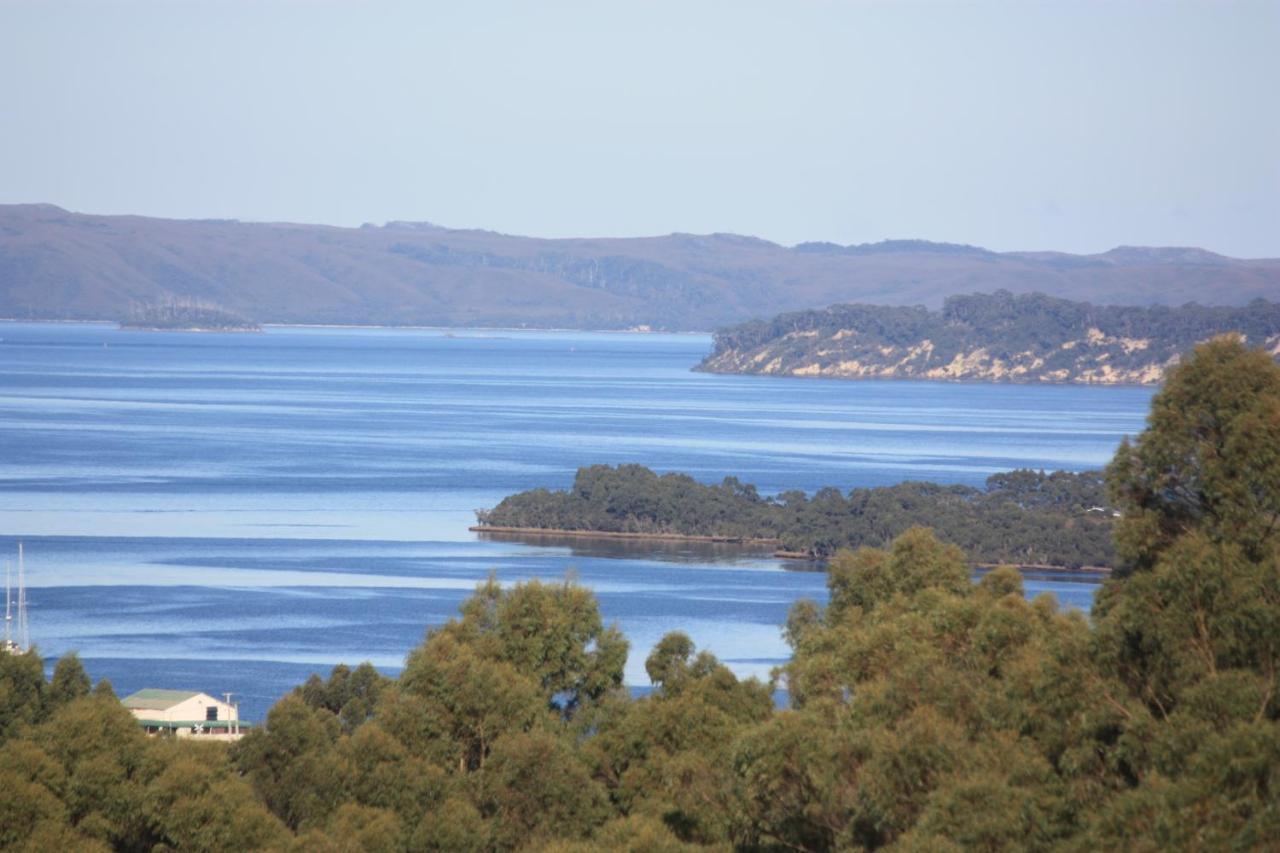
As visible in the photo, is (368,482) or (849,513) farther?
(368,482)

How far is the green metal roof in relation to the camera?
94.2 ft

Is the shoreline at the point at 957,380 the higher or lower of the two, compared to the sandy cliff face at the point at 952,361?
lower

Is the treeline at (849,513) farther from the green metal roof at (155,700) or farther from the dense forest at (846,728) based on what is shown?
the dense forest at (846,728)

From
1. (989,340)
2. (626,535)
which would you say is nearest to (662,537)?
(626,535)

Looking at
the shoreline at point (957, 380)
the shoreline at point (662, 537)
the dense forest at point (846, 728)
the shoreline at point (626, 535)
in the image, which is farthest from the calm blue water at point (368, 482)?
the shoreline at point (957, 380)

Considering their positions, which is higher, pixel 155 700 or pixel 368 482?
pixel 155 700

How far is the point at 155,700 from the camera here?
95.8 feet

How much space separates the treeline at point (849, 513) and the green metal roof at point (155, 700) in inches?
1204

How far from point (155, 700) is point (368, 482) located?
43.2 meters

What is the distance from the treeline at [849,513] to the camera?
57844mm

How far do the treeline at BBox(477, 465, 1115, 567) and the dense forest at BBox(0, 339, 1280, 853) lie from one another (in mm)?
34633

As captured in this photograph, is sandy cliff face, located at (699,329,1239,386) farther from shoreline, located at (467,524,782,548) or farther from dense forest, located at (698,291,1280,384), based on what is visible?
shoreline, located at (467,524,782,548)

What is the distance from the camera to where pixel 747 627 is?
43469mm

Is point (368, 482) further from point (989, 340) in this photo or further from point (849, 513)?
point (989, 340)
